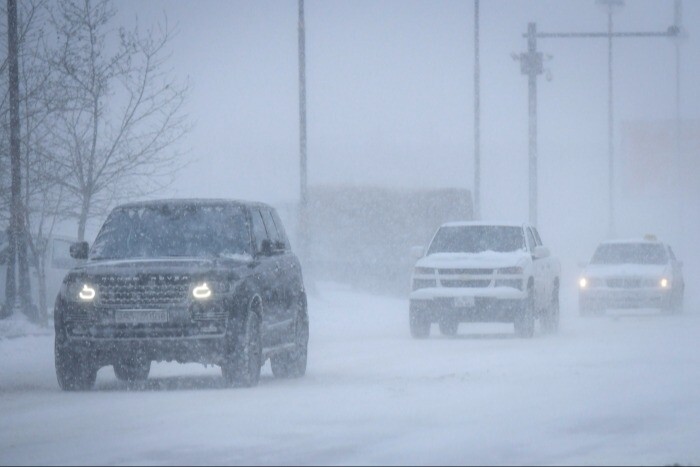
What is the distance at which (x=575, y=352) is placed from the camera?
22062 mm

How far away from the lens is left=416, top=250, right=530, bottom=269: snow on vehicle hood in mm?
26016

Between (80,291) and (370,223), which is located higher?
(80,291)

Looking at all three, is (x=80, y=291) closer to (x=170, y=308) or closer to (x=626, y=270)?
(x=170, y=308)

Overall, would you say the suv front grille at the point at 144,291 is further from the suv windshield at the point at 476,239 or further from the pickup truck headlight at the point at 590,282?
the pickup truck headlight at the point at 590,282

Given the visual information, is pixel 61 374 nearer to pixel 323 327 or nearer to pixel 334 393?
pixel 334 393

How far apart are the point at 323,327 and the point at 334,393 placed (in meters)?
15.4

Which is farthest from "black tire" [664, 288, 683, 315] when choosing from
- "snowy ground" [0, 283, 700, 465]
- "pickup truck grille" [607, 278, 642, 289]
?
"snowy ground" [0, 283, 700, 465]

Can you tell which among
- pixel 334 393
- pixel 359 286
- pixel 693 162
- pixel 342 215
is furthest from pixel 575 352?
pixel 693 162

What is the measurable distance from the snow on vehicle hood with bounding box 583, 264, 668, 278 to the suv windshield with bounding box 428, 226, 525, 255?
8151mm

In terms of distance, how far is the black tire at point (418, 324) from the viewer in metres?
26.0

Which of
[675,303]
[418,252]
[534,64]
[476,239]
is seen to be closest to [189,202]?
[418,252]

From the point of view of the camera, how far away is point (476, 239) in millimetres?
27484

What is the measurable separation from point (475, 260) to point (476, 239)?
50.6 inches

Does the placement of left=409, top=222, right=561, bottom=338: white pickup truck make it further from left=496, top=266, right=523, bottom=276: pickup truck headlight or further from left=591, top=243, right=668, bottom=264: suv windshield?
left=591, top=243, right=668, bottom=264: suv windshield
